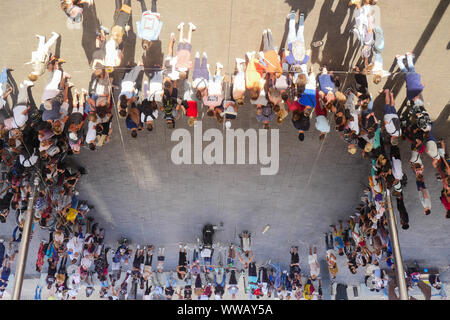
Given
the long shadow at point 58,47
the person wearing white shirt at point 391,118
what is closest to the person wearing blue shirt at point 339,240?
the person wearing white shirt at point 391,118

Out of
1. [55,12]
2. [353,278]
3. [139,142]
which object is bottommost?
[353,278]

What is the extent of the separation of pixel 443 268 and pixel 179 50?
45.5 ft

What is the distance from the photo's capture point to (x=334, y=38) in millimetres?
6043

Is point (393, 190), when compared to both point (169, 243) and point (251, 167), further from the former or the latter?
point (169, 243)

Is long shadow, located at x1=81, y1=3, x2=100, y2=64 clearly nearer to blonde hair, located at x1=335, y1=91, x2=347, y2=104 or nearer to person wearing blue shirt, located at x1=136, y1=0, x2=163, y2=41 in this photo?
person wearing blue shirt, located at x1=136, y1=0, x2=163, y2=41

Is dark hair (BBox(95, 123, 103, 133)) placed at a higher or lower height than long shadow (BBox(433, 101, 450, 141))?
lower

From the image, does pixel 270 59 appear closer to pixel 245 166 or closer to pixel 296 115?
pixel 296 115

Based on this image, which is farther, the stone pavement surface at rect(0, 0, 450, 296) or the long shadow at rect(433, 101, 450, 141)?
the long shadow at rect(433, 101, 450, 141)

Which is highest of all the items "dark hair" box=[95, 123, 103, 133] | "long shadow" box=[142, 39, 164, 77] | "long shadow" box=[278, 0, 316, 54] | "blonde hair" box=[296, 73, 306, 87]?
"long shadow" box=[278, 0, 316, 54]

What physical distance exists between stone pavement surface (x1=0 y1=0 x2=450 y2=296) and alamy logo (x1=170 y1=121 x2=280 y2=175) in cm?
19

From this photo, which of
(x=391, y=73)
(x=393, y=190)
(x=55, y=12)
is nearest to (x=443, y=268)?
(x=393, y=190)

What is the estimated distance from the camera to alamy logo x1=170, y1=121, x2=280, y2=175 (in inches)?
307

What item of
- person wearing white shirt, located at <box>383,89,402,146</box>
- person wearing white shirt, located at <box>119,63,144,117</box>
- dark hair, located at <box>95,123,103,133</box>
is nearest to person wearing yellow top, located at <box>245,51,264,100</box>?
person wearing white shirt, located at <box>119,63,144,117</box>

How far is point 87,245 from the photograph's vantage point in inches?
447
